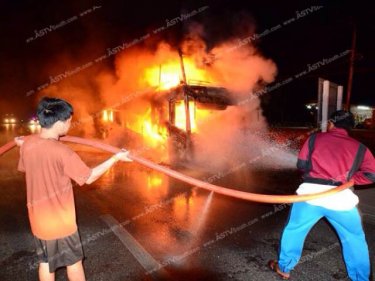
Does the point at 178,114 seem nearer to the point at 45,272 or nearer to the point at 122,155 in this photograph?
the point at 122,155

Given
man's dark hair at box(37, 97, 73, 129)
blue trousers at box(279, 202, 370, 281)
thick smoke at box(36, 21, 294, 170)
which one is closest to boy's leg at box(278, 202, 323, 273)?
blue trousers at box(279, 202, 370, 281)

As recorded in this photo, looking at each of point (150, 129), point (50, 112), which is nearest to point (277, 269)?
point (50, 112)

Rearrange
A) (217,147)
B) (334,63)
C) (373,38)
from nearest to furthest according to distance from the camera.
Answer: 1. (217,147)
2. (373,38)
3. (334,63)

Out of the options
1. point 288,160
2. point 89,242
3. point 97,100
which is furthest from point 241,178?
point 97,100

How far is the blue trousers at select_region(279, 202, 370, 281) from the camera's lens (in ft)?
10.2

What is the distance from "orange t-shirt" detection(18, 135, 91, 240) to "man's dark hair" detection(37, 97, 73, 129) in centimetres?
15

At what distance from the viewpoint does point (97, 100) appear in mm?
20516

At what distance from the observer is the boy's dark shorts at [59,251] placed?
8.93 feet

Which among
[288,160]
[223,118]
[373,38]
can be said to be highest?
[373,38]

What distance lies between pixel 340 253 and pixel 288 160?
8871 millimetres

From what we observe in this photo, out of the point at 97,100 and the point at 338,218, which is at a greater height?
the point at 97,100

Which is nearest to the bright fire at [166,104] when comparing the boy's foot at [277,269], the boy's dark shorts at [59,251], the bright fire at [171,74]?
the bright fire at [171,74]

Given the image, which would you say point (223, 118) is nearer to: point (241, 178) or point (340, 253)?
point (241, 178)

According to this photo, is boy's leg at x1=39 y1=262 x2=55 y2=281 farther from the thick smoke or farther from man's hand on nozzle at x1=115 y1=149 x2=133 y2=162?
the thick smoke
